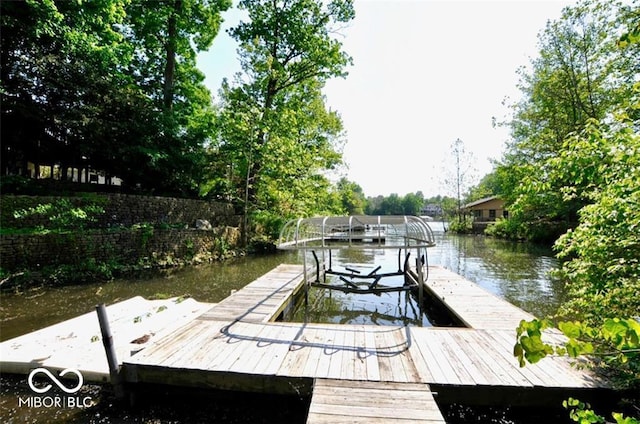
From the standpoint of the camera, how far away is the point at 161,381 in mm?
3631

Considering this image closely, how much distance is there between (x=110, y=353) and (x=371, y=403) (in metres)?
2.97

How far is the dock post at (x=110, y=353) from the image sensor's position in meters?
3.54

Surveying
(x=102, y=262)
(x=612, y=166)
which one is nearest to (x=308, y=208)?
(x=102, y=262)

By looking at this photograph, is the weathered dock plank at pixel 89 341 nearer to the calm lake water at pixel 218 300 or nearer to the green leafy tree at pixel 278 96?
the calm lake water at pixel 218 300

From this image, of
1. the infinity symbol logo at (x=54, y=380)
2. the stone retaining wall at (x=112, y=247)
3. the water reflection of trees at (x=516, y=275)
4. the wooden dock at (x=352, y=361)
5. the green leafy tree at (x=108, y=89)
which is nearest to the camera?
the wooden dock at (x=352, y=361)

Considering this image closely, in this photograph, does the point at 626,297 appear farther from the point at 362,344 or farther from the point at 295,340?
the point at 295,340

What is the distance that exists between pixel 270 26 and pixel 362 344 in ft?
65.8

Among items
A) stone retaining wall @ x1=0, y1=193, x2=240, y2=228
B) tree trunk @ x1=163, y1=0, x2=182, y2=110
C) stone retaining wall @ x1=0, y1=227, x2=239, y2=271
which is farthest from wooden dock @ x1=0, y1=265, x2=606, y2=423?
tree trunk @ x1=163, y1=0, x2=182, y2=110

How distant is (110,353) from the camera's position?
355cm

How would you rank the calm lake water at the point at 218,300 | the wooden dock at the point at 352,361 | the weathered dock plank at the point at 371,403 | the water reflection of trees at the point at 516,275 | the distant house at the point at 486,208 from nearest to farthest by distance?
1. the weathered dock plank at the point at 371,403
2. the wooden dock at the point at 352,361
3. the calm lake water at the point at 218,300
4. the water reflection of trees at the point at 516,275
5. the distant house at the point at 486,208

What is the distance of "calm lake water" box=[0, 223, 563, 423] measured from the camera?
3.53 meters

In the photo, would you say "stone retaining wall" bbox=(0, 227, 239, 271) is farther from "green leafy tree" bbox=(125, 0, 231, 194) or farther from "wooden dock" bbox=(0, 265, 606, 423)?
"wooden dock" bbox=(0, 265, 606, 423)

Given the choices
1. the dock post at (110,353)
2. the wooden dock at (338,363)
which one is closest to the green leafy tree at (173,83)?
the wooden dock at (338,363)

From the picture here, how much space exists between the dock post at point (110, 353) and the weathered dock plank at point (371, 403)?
2.35m
